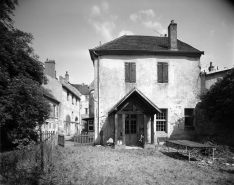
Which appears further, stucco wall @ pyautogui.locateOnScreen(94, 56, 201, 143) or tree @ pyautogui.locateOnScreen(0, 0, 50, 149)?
stucco wall @ pyautogui.locateOnScreen(94, 56, 201, 143)

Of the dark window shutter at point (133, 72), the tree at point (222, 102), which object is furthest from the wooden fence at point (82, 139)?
the tree at point (222, 102)

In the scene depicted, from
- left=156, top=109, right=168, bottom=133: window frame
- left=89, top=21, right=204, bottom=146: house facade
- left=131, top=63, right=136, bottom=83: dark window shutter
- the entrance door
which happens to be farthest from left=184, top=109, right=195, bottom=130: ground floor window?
left=131, top=63, right=136, bottom=83: dark window shutter

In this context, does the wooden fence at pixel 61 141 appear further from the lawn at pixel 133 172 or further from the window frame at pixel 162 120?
the window frame at pixel 162 120

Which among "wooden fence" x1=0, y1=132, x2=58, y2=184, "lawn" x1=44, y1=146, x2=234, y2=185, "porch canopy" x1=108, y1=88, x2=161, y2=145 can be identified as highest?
"porch canopy" x1=108, y1=88, x2=161, y2=145

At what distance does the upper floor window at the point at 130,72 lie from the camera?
1479 centimetres

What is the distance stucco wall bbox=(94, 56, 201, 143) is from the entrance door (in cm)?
149

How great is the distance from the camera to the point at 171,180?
671cm

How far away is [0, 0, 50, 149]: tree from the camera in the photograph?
898 cm

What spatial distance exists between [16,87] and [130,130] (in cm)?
931

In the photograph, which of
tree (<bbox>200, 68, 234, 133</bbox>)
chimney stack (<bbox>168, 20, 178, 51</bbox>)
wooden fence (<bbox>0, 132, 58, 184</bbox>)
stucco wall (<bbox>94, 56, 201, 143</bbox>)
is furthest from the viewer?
chimney stack (<bbox>168, 20, 178, 51</bbox>)

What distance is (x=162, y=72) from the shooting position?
15.0 metres

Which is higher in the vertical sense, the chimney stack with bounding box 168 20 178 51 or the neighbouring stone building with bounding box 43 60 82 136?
the chimney stack with bounding box 168 20 178 51

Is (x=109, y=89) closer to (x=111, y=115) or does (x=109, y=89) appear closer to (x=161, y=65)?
(x=111, y=115)

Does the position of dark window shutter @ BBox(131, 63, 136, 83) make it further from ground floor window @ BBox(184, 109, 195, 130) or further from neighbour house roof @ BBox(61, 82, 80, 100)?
neighbour house roof @ BBox(61, 82, 80, 100)
